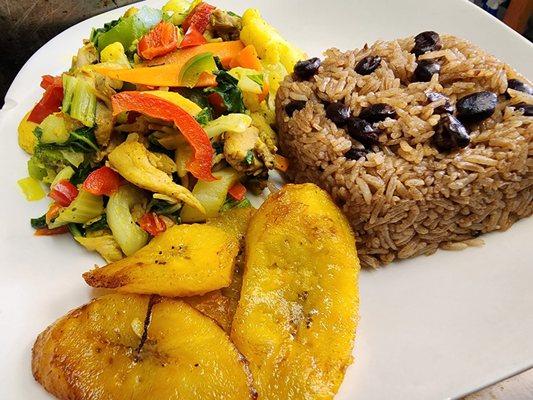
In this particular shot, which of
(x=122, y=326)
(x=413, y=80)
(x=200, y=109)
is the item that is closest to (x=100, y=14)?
(x=200, y=109)

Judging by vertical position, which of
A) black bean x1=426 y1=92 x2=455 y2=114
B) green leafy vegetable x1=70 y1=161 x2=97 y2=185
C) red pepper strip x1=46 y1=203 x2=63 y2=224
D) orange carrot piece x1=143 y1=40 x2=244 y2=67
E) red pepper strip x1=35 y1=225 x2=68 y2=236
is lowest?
red pepper strip x1=35 y1=225 x2=68 y2=236

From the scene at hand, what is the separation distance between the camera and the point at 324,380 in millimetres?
1854

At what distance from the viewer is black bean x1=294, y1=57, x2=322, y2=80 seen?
9.27 feet

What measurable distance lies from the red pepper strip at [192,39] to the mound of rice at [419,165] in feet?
2.34

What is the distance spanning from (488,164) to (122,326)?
1675mm

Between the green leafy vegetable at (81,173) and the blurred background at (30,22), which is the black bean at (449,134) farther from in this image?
the blurred background at (30,22)

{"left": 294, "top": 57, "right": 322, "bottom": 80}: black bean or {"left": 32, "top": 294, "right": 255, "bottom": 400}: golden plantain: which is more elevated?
{"left": 294, "top": 57, "right": 322, "bottom": 80}: black bean

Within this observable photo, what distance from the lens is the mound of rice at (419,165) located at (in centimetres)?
238

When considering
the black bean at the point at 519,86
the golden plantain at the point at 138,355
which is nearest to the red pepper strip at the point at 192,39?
the golden plantain at the point at 138,355

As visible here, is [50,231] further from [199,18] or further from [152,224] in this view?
[199,18]

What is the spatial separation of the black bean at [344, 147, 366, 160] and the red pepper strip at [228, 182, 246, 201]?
542mm

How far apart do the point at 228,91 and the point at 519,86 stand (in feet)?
4.65

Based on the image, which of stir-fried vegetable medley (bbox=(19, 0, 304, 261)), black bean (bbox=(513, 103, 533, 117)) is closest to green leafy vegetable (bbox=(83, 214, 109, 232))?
stir-fried vegetable medley (bbox=(19, 0, 304, 261))

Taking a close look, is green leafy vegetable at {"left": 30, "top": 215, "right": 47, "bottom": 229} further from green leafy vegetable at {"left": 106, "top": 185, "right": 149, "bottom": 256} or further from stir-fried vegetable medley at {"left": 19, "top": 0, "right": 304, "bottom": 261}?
green leafy vegetable at {"left": 106, "top": 185, "right": 149, "bottom": 256}
